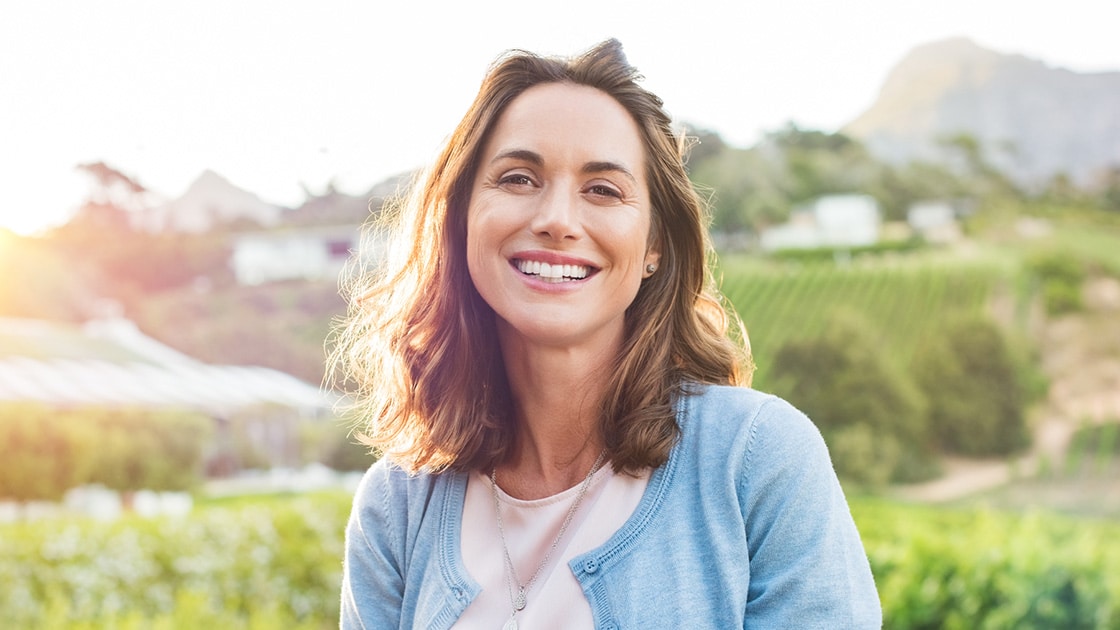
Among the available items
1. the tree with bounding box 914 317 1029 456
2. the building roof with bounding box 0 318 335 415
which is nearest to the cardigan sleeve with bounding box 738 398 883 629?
the building roof with bounding box 0 318 335 415

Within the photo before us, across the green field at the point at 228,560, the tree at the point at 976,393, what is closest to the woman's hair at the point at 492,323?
the green field at the point at 228,560

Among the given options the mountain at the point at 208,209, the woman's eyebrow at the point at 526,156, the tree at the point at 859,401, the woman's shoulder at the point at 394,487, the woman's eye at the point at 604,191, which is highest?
the woman's eyebrow at the point at 526,156

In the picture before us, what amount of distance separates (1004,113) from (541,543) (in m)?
12.4

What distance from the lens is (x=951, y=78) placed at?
11984 millimetres

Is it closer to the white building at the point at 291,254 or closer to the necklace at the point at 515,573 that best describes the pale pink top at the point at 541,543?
the necklace at the point at 515,573

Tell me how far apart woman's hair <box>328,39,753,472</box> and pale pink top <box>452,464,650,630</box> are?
0.05 meters

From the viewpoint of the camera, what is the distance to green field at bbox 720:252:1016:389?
11586 mm

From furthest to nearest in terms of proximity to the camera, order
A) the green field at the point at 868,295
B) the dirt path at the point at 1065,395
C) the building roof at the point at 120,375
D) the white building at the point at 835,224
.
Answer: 1. the white building at the point at 835,224
2. the green field at the point at 868,295
3. the dirt path at the point at 1065,395
4. the building roof at the point at 120,375

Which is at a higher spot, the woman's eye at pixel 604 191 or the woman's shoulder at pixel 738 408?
the woman's eye at pixel 604 191

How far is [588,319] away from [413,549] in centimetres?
46

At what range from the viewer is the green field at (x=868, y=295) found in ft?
38.0

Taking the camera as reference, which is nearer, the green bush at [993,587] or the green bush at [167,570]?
the green bush at [993,587]

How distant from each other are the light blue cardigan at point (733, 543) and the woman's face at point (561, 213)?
8.8 inches

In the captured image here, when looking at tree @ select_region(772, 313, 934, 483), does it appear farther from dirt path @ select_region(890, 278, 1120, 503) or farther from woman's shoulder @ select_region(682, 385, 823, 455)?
woman's shoulder @ select_region(682, 385, 823, 455)
